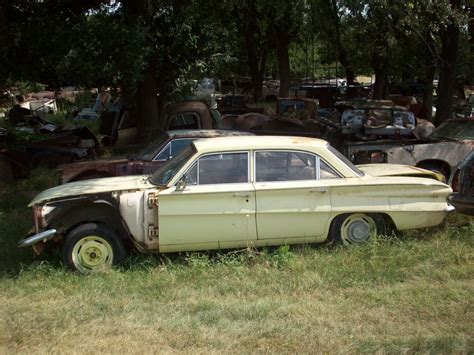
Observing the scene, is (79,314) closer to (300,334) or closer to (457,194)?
(300,334)

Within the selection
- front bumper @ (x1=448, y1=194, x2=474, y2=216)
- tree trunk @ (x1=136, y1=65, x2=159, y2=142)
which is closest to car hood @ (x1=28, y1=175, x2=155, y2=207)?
front bumper @ (x1=448, y1=194, x2=474, y2=216)

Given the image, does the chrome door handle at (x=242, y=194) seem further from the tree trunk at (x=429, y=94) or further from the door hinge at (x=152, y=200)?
the tree trunk at (x=429, y=94)

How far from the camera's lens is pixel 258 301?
5230 millimetres

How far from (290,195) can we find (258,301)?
4.88 ft

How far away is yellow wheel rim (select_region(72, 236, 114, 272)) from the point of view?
619cm

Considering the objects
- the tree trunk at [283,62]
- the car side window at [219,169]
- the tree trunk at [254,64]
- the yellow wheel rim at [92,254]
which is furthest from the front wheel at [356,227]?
the tree trunk at [254,64]

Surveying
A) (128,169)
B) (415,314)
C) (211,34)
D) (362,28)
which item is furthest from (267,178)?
(211,34)

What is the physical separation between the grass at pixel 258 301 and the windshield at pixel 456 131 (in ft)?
11.6

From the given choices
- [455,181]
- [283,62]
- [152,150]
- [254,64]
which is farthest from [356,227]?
[254,64]

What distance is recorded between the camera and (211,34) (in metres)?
14.4

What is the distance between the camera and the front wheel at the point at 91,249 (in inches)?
243

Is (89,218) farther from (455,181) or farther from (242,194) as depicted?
(455,181)

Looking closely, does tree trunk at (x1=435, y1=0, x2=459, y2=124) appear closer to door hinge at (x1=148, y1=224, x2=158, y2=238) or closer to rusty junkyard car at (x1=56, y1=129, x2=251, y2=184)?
rusty junkyard car at (x1=56, y1=129, x2=251, y2=184)

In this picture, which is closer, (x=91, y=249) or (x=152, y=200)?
(x=152, y=200)
